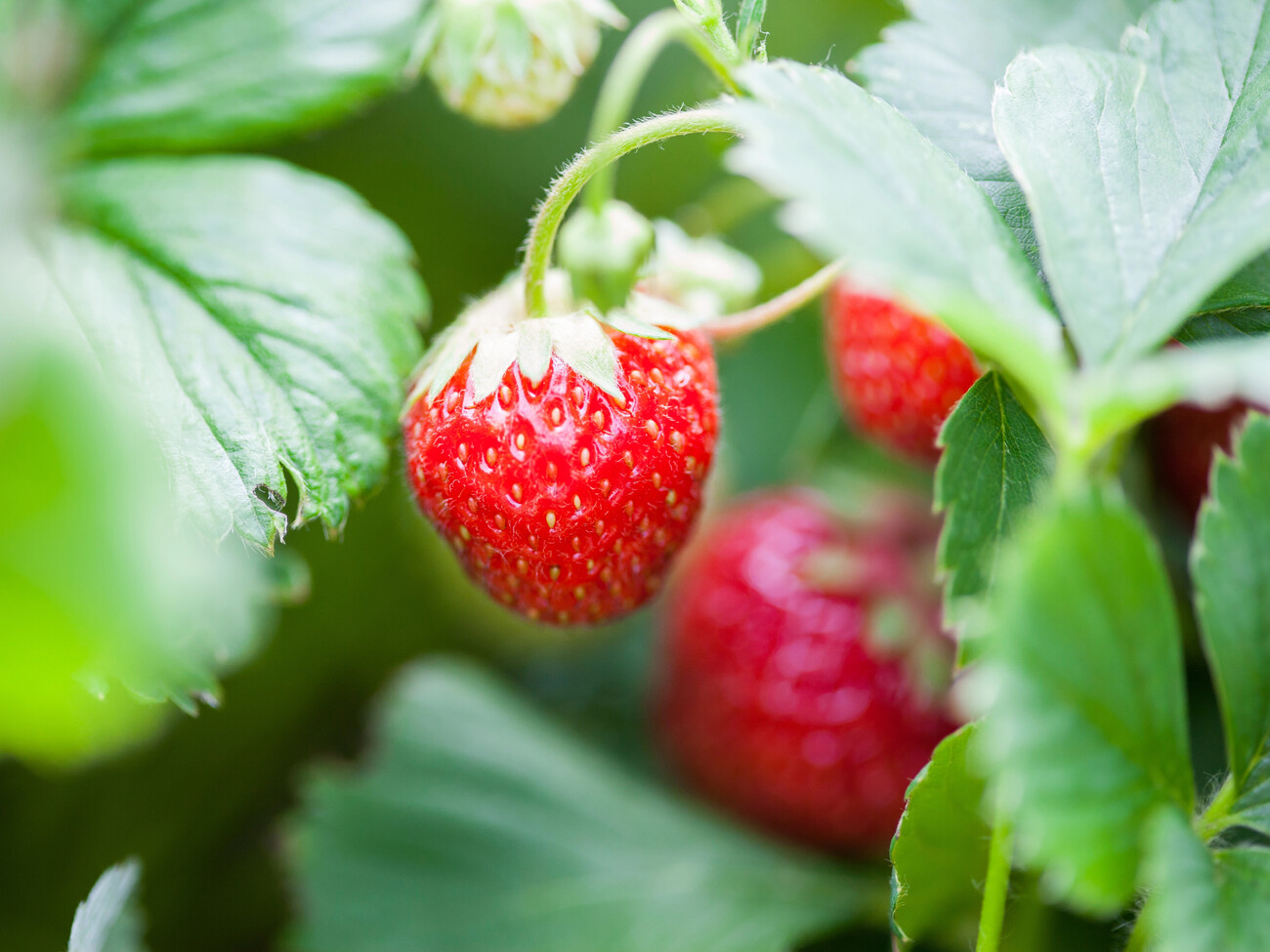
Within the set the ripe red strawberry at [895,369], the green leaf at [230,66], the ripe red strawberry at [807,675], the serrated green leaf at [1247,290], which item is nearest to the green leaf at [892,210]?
the serrated green leaf at [1247,290]

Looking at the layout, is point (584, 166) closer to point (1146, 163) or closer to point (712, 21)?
point (712, 21)

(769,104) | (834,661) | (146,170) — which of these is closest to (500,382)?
(769,104)

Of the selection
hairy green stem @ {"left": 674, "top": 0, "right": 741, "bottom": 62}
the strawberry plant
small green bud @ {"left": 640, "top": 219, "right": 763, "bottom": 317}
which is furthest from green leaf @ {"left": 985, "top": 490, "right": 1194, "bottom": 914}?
small green bud @ {"left": 640, "top": 219, "right": 763, "bottom": 317}

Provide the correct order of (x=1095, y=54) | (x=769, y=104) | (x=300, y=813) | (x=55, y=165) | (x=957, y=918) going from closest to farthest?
(x=769, y=104)
(x=1095, y=54)
(x=55, y=165)
(x=957, y=918)
(x=300, y=813)

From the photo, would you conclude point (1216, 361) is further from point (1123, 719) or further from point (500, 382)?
point (500, 382)

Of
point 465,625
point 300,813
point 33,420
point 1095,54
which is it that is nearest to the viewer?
point 33,420

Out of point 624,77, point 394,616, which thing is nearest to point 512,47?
point 624,77

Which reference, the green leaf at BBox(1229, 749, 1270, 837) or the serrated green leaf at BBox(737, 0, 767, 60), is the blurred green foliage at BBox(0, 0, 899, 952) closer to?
the serrated green leaf at BBox(737, 0, 767, 60)
